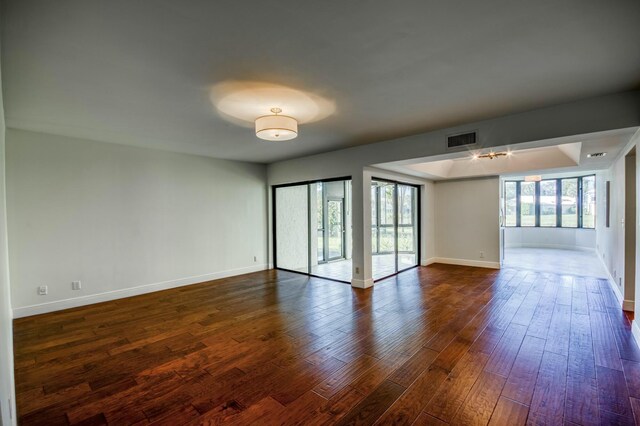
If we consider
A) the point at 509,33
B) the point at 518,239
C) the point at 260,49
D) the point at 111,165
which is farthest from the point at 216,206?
the point at 518,239

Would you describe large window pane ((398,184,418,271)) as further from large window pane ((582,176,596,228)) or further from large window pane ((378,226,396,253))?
large window pane ((582,176,596,228))

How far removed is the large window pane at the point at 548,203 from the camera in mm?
10180

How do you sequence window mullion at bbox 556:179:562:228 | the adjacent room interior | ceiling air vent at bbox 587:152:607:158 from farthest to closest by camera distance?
window mullion at bbox 556:179:562:228 → ceiling air vent at bbox 587:152:607:158 → the adjacent room interior

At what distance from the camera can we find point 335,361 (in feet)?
8.67

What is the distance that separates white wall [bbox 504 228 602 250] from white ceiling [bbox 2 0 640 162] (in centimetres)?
887

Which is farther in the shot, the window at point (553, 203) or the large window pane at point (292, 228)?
the window at point (553, 203)

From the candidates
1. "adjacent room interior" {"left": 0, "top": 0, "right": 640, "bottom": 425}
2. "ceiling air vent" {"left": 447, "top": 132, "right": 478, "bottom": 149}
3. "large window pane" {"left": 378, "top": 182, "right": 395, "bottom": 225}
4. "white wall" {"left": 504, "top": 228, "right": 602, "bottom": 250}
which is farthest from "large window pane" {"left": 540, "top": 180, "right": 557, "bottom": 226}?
"ceiling air vent" {"left": 447, "top": 132, "right": 478, "bottom": 149}

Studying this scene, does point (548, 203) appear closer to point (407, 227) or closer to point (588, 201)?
point (588, 201)

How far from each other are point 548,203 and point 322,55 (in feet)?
37.5

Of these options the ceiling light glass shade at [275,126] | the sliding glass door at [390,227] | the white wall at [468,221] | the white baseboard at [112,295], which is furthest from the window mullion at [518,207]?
the ceiling light glass shade at [275,126]

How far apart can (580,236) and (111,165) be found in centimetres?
1289

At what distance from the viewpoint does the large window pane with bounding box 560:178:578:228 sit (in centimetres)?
979

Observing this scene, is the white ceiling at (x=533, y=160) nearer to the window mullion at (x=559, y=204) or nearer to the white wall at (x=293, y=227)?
the white wall at (x=293, y=227)

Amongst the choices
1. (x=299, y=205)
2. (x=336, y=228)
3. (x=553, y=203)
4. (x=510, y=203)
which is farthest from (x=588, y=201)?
(x=299, y=205)
